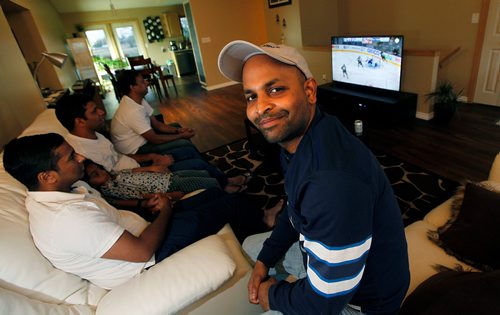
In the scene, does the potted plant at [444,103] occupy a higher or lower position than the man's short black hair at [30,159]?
lower

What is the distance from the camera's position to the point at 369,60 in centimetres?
344

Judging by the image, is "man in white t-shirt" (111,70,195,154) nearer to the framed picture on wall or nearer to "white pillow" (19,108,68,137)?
"white pillow" (19,108,68,137)

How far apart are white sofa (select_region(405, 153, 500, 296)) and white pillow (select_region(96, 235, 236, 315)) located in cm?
74

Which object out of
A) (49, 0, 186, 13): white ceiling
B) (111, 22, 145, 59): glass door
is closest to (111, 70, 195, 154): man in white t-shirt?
(49, 0, 186, 13): white ceiling

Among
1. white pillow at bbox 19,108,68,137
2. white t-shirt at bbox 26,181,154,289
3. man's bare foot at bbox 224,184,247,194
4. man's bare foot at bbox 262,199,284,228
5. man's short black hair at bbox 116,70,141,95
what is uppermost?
man's short black hair at bbox 116,70,141,95

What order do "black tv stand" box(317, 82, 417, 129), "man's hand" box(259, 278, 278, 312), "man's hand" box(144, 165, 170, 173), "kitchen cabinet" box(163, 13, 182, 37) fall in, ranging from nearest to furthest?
"man's hand" box(259, 278, 278, 312) < "man's hand" box(144, 165, 170, 173) < "black tv stand" box(317, 82, 417, 129) < "kitchen cabinet" box(163, 13, 182, 37)

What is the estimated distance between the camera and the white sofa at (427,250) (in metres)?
1.08

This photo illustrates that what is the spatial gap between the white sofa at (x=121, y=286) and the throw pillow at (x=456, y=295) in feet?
2.03

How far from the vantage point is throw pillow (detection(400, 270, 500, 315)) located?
75 cm

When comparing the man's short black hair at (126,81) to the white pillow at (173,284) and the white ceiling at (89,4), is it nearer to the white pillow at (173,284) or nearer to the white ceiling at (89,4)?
the white pillow at (173,284)

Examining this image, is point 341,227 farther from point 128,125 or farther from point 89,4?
point 89,4

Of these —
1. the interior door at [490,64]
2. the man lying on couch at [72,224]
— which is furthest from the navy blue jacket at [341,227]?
the interior door at [490,64]

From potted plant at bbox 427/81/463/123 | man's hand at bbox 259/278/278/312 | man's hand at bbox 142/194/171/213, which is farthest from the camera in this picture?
potted plant at bbox 427/81/463/123

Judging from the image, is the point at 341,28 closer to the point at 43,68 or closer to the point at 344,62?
the point at 344,62
